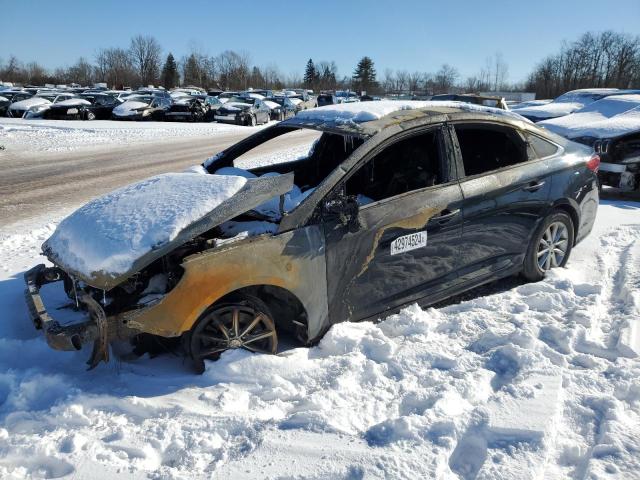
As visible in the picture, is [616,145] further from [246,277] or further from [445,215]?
[246,277]

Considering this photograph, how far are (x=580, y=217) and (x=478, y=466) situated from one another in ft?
11.3

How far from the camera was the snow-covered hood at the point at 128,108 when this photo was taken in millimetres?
25500

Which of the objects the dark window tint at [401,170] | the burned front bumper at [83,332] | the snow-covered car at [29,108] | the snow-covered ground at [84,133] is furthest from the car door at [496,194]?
the snow-covered car at [29,108]

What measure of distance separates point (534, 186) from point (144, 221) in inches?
130

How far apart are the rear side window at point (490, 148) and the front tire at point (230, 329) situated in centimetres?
222

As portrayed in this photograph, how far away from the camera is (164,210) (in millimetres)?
3324

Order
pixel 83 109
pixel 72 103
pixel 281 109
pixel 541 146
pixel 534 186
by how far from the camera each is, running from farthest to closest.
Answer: pixel 281 109, pixel 83 109, pixel 72 103, pixel 541 146, pixel 534 186

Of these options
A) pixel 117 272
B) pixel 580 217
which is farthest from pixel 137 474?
pixel 580 217

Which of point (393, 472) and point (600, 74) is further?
point (600, 74)

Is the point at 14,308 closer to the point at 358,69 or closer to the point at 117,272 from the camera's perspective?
the point at 117,272

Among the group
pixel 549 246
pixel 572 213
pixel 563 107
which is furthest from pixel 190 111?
pixel 549 246

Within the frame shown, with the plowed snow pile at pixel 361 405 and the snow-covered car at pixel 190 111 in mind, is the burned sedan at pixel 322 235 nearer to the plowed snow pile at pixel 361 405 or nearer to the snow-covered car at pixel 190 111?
the plowed snow pile at pixel 361 405

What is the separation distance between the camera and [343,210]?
3.49 m

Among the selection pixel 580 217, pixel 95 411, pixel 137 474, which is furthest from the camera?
pixel 580 217
